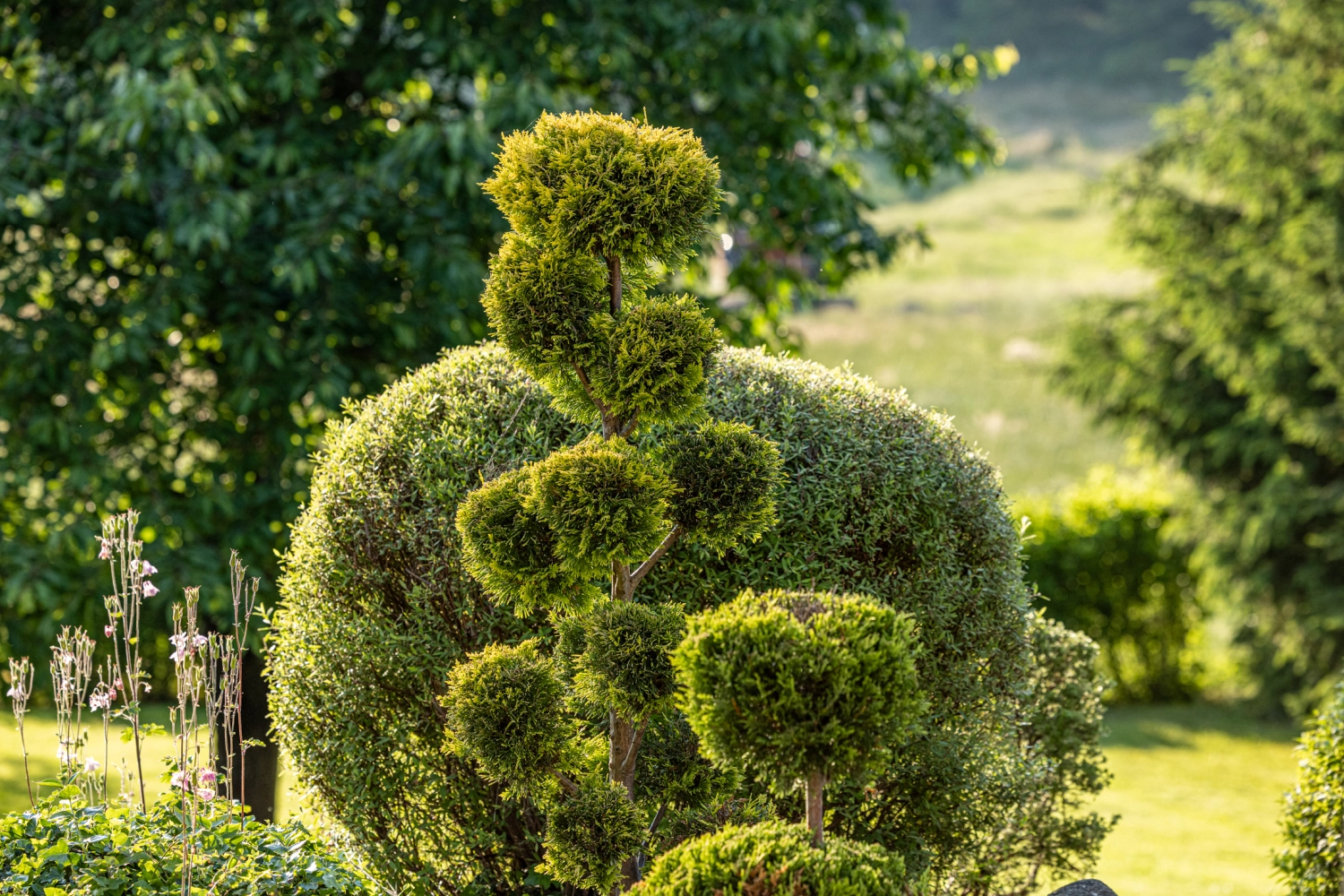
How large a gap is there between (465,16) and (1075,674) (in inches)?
186

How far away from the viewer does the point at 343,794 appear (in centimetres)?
350

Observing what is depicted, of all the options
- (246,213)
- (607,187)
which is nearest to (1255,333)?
(246,213)

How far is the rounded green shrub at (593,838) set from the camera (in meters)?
2.63

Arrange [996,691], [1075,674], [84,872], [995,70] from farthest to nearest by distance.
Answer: [995,70]
[1075,674]
[996,691]
[84,872]

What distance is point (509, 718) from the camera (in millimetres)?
2635

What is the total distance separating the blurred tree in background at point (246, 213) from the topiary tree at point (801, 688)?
310 cm

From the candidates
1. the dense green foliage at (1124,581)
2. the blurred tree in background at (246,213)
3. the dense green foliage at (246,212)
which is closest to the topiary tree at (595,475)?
the blurred tree in background at (246,213)

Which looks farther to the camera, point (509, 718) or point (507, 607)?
point (507, 607)

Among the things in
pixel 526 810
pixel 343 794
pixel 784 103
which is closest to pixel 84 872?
pixel 343 794

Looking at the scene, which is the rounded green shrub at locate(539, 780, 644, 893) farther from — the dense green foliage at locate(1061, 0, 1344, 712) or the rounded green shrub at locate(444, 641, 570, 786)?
the dense green foliage at locate(1061, 0, 1344, 712)

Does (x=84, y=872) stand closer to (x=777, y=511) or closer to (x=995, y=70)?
(x=777, y=511)

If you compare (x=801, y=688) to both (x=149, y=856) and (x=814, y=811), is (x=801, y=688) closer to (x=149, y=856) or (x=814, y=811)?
(x=814, y=811)

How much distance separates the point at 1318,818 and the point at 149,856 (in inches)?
151

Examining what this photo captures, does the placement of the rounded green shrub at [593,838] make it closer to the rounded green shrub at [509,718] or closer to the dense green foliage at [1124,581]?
the rounded green shrub at [509,718]
